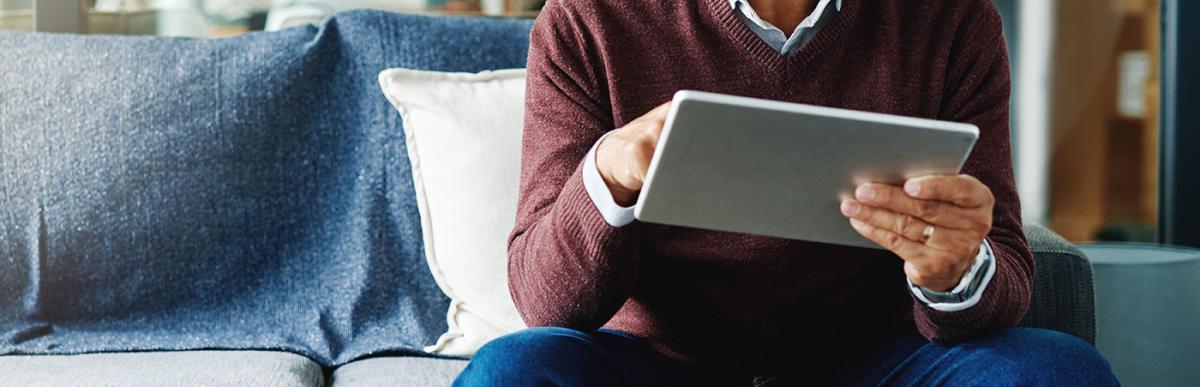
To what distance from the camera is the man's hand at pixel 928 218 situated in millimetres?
880

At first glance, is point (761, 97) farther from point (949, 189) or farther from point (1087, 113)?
point (1087, 113)

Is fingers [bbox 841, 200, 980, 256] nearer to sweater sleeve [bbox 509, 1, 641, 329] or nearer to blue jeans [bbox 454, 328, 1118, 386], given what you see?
blue jeans [bbox 454, 328, 1118, 386]

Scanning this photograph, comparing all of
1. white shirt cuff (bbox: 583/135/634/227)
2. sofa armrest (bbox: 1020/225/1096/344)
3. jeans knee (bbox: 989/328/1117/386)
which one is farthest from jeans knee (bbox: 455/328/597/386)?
sofa armrest (bbox: 1020/225/1096/344)

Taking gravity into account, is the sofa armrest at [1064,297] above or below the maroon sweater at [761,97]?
below

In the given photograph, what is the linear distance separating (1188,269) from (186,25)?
1.67m

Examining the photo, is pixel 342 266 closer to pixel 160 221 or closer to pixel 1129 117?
pixel 160 221

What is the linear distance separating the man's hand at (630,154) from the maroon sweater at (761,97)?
0.50 ft

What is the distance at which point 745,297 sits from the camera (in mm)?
1191

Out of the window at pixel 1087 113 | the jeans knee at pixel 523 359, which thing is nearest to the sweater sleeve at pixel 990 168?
the jeans knee at pixel 523 359

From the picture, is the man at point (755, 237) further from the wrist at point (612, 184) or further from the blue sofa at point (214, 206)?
the blue sofa at point (214, 206)

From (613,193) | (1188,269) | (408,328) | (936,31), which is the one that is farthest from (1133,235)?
(613,193)

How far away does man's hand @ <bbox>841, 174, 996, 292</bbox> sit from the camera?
880 mm

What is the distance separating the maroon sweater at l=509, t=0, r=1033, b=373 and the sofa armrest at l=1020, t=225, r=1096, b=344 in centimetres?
22

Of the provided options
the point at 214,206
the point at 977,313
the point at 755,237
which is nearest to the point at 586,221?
the point at 755,237
